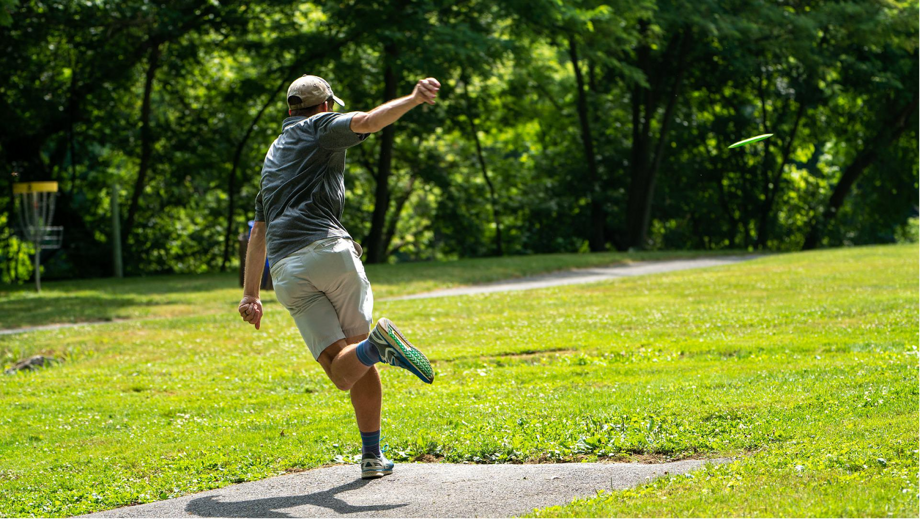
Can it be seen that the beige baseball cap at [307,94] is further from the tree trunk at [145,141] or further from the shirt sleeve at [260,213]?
the tree trunk at [145,141]

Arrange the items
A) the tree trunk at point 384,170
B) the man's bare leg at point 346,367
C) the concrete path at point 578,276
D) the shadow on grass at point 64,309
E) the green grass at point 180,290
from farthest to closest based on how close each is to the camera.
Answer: the tree trunk at point 384,170 < the concrete path at point 578,276 < the green grass at point 180,290 < the shadow on grass at point 64,309 < the man's bare leg at point 346,367

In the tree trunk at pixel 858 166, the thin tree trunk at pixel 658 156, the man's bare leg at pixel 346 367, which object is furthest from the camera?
the tree trunk at pixel 858 166

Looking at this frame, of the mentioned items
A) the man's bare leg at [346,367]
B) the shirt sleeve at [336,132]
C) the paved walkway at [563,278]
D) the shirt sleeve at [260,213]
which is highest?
the shirt sleeve at [336,132]

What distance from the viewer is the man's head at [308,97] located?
16.8 ft

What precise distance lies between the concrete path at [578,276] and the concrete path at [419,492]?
33.2 feet

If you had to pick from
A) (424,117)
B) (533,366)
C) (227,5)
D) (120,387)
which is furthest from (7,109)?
(533,366)

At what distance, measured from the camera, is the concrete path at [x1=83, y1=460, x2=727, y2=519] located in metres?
4.54

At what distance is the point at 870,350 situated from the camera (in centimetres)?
820

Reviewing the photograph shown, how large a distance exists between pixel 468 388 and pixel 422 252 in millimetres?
22948

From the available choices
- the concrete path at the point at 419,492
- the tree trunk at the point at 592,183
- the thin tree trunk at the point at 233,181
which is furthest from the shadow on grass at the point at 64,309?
the tree trunk at the point at 592,183

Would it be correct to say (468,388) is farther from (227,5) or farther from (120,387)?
(227,5)

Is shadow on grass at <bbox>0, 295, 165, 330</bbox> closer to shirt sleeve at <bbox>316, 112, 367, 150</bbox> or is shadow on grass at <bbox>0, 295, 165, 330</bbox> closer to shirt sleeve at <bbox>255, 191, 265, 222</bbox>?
shirt sleeve at <bbox>255, 191, 265, 222</bbox>

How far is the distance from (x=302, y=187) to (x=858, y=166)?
1075 inches

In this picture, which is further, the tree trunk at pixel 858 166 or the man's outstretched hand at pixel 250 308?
the tree trunk at pixel 858 166
